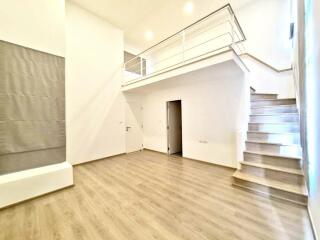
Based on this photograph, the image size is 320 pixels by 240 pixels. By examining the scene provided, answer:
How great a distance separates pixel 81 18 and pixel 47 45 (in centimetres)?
245

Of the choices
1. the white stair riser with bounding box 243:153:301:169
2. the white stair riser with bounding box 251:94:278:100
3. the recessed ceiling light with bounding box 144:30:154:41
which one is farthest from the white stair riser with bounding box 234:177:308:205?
the recessed ceiling light with bounding box 144:30:154:41

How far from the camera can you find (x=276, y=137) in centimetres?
333

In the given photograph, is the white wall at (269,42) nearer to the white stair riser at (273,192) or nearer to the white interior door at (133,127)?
the white stair riser at (273,192)

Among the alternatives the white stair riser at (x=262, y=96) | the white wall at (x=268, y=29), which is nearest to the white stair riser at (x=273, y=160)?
the white stair riser at (x=262, y=96)

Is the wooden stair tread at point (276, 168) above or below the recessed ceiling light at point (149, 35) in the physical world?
below

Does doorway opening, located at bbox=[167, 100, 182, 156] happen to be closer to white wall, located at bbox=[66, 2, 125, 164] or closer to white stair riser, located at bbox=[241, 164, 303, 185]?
white wall, located at bbox=[66, 2, 125, 164]

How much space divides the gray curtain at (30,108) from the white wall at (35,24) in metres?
0.16

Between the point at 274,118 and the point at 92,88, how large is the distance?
5.41 m

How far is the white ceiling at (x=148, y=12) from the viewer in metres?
4.69

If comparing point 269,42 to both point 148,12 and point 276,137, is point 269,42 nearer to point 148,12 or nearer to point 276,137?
point 276,137

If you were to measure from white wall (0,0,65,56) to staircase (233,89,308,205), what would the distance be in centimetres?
475

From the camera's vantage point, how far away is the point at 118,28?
5859mm

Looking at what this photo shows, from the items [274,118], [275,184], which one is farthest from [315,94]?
[274,118]

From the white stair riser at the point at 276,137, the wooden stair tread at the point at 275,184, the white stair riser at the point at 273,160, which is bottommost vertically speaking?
the wooden stair tread at the point at 275,184
